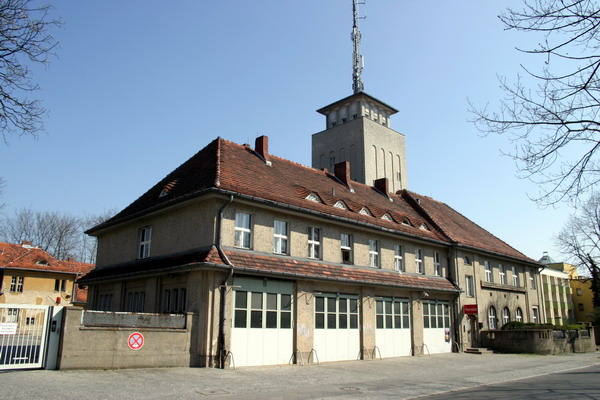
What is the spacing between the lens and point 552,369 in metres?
20.3

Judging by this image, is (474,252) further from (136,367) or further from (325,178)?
(136,367)

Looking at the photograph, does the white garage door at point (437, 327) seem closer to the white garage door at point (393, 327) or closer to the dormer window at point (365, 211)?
the white garage door at point (393, 327)

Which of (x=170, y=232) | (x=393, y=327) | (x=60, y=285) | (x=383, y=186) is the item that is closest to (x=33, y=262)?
(x=60, y=285)

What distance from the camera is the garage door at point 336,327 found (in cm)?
2058

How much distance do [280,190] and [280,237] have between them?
241 cm

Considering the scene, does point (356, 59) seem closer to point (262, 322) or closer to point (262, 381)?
point (262, 322)

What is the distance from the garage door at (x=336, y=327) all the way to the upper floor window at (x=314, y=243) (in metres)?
1.89

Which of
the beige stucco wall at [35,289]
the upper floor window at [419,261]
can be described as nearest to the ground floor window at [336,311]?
the upper floor window at [419,261]

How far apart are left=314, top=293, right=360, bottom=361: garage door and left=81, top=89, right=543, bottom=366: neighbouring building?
0.05 meters

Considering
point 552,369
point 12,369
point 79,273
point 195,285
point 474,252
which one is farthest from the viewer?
point 79,273

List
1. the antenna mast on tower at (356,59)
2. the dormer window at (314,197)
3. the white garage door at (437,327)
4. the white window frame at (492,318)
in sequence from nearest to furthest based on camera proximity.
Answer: the dormer window at (314,197) < the white garage door at (437,327) < the white window frame at (492,318) < the antenna mast on tower at (356,59)

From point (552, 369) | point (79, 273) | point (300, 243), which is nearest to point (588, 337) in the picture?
point (552, 369)

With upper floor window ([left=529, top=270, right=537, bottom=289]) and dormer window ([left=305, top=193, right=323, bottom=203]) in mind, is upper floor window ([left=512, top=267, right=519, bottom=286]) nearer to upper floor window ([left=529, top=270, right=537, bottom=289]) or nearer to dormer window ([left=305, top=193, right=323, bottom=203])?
upper floor window ([left=529, top=270, right=537, bottom=289])

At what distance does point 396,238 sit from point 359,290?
16.5ft
